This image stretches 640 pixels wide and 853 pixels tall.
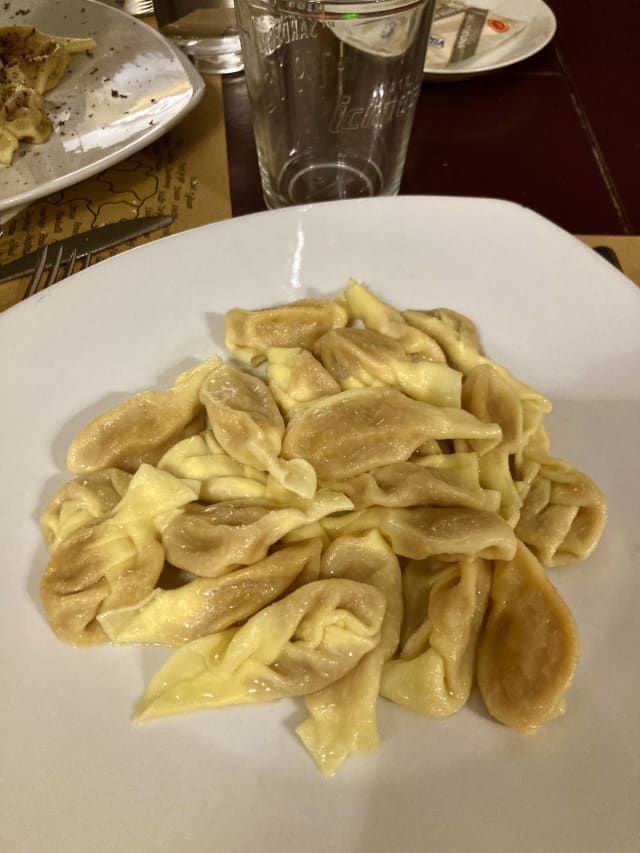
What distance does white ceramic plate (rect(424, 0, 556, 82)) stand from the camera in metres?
1.74

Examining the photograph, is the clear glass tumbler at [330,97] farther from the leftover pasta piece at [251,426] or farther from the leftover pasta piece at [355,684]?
the leftover pasta piece at [355,684]

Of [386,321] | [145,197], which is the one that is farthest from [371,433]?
[145,197]

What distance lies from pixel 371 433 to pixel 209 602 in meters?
0.32

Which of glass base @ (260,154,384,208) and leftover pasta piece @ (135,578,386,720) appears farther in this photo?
glass base @ (260,154,384,208)

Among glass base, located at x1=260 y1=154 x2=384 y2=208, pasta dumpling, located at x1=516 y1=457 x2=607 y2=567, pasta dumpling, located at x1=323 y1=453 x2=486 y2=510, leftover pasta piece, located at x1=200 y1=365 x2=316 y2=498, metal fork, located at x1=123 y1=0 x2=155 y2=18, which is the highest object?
metal fork, located at x1=123 y1=0 x2=155 y2=18

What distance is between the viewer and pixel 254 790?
0.74 metres

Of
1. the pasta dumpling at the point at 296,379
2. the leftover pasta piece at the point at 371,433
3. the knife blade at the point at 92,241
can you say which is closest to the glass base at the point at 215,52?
the knife blade at the point at 92,241

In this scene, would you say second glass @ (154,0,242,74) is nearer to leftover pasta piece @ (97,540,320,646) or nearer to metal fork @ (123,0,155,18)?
metal fork @ (123,0,155,18)

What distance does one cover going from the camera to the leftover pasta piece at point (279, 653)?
2.65 ft

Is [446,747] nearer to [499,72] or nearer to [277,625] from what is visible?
[277,625]

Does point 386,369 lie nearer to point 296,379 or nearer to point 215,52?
point 296,379

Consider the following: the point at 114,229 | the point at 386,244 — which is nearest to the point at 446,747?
the point at 386,244

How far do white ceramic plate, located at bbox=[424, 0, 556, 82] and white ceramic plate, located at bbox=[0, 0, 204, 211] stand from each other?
0.64m

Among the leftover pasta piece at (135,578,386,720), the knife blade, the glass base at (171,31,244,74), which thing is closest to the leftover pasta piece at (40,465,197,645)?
the leftover pasta piece at (135,578,386,720)
